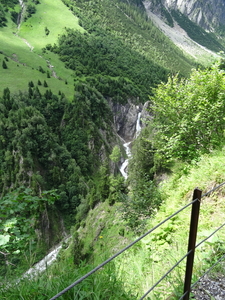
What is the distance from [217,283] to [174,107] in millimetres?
9093

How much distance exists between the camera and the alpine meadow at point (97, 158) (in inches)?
140

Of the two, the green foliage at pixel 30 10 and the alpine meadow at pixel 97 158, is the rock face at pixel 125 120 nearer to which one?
the alpine meadow at pixel 97 158

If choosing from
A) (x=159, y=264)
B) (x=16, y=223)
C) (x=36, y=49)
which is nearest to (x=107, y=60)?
(x=36, y=49)

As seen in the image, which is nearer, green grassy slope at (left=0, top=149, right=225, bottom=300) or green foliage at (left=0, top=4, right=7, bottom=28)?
green grassy slope at (left=0, top=149, right=225, bottom=300)

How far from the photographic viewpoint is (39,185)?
4988 centimetres

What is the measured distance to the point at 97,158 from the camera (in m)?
73.1

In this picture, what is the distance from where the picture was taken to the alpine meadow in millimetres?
3562

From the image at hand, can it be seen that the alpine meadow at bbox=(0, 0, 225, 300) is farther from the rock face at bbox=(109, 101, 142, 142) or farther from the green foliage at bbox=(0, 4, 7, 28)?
the green foliage at bbox=(0, 4, 7, 28)

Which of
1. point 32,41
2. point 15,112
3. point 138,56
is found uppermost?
point 138,56

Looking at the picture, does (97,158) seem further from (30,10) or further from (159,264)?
(30,10)

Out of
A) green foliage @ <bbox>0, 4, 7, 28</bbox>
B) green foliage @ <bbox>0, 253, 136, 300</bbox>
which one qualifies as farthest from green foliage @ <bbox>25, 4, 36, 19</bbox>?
green foliage @ <bbox>0, 253, 136, 300</bbox>

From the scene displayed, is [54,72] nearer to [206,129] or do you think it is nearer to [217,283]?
[206,129]

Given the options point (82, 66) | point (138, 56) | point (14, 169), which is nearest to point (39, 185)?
point (14, 169)

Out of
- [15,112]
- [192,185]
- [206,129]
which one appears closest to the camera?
[192,185]
